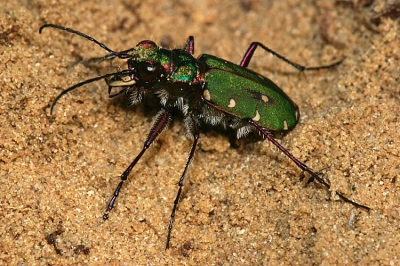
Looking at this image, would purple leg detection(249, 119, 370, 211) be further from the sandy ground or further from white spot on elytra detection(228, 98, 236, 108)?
white spot on elytra detection(228, 98, 236, 108)

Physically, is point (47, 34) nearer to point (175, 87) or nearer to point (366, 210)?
point (175, 87)

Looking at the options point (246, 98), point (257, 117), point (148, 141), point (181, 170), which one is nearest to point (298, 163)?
point (257, 117)

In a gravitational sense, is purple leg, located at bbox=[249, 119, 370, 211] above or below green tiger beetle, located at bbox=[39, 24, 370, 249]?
below

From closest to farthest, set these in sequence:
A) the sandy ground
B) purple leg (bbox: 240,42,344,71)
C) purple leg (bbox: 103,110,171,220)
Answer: the sandy ground, purple leg (bbox: 103,110,171,220), purple leg (bbox: 240,42,344,71)

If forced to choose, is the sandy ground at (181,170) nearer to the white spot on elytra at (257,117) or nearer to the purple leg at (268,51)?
the purple leg at (268,51)

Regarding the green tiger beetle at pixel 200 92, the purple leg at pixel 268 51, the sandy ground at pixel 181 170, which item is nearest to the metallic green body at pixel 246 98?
the green tiger beetle at pixel 200 92

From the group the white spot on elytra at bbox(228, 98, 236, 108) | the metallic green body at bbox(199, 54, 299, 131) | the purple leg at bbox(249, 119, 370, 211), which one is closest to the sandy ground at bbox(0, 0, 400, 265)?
the purple leg at bbox(249, 119, 370, 211)

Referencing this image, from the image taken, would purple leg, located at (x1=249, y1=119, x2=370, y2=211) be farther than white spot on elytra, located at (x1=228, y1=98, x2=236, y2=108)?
No

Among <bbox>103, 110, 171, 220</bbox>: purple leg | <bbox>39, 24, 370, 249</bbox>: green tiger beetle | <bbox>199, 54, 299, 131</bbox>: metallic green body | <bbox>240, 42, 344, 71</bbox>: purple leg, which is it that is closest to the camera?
<bbox>103, 110, 171, 220</bbox>: purple leg

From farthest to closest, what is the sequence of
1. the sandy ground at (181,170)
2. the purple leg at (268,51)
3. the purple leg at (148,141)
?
the purple leg at (268,51) → the purple leg at (148,141) → the sandy ground at (181,170)
